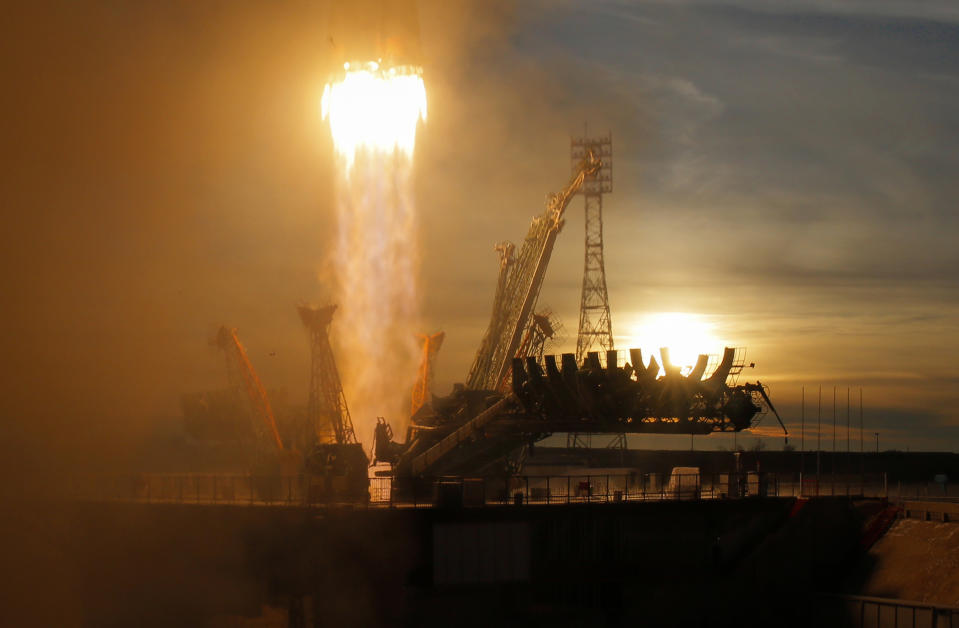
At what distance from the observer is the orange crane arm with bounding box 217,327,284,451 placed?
97.7 m

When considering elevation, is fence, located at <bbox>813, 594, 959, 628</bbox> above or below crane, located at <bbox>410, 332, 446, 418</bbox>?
below

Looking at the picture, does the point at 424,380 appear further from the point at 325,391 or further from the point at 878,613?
the point at 878,613

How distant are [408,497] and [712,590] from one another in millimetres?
18360

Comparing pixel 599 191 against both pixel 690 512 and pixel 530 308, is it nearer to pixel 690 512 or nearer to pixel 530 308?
pixel 530 308

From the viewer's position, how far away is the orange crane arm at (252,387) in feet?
320

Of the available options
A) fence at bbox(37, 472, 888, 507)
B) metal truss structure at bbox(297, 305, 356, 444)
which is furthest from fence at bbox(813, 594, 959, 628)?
metal truss structure at bbox(297, 305, 356, 444)

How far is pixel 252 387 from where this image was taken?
324 feet

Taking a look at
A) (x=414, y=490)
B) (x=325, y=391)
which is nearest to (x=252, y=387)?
(x=325, y=391)

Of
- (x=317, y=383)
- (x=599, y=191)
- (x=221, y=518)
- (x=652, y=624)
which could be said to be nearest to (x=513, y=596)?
(x=652, y=624)

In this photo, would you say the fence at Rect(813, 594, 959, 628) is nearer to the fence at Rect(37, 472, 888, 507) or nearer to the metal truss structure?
the fence at Rect(37, 472, 888, 507)

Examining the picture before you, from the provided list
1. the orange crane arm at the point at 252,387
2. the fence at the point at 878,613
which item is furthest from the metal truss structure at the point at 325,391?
the fence at the point at 878,613

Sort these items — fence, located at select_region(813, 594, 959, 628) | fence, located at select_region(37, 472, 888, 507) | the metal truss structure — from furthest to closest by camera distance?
the metal truss structure < fence, located at select_region(37, 472, 888, 507) < fence, located at select_region(813, 594, 959, 628)

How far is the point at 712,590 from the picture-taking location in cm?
7038

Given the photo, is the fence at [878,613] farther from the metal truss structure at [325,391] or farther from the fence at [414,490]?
the metal truss structure at [325,391]
